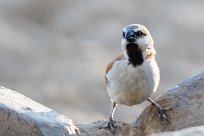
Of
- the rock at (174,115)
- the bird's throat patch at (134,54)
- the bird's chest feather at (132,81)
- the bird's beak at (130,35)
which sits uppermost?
the bird's beak at (130,35)

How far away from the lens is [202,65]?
10.2 metres

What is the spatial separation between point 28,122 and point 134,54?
0.94m

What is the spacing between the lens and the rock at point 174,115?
5457 mm

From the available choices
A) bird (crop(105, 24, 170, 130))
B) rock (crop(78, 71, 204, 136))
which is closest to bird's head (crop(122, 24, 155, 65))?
bird (crop(105, 24, 170, 130))

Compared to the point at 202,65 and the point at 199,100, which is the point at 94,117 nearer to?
the point at 202,65

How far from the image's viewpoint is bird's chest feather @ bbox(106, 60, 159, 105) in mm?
5805

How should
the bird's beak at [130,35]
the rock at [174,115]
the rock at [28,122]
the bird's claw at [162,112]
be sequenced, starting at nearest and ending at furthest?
the rock at [28,122] → the rock at [174,115] → the bird's claw at [162,112] → the bird's beak at [130,35]

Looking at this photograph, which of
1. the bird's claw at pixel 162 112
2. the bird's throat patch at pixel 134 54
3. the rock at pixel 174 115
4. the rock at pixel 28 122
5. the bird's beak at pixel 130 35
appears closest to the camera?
the rock at pixel 28 122

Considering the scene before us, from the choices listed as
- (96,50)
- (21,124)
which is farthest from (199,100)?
(96,50)

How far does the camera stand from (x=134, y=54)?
581cm

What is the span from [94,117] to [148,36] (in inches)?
130

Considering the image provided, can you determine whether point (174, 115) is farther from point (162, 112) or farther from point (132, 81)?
point (132, 81)

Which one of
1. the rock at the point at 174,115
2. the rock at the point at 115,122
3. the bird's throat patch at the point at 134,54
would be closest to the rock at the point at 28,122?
the rock at the point at 115,122

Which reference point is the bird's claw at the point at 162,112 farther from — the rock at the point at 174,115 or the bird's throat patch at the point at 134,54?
the bird's throat patch at the point at 134,54
